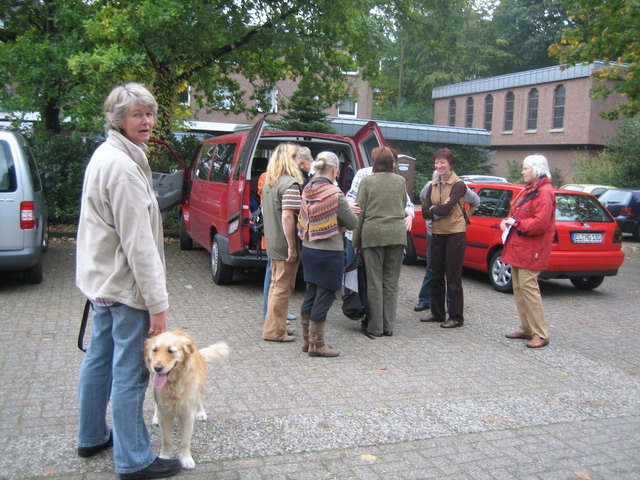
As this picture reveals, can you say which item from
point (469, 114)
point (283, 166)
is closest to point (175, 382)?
point (283, 166)

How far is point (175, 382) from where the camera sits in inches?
136

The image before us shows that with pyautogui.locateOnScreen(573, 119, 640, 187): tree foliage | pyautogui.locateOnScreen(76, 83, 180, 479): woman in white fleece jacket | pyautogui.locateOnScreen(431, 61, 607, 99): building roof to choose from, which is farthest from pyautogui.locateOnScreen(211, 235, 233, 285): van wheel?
pyautogui.locateOnScreen(431, 61, 607, 99): building roof

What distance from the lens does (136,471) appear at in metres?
3.30

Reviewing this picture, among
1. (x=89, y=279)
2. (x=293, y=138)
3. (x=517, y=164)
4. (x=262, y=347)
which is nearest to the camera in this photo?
(x=89, y=279)

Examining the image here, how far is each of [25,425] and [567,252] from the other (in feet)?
24.7

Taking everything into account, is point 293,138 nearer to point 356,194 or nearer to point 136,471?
point 356,194

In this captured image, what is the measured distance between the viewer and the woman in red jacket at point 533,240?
21.0 ft

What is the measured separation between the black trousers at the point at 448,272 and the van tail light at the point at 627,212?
523 inches

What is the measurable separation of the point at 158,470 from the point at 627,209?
59.2 ft

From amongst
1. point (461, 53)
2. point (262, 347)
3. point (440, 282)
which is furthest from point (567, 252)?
point (461, 53)

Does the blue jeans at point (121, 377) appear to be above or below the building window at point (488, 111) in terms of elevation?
below

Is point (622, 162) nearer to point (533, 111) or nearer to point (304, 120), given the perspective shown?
point (304, 120)

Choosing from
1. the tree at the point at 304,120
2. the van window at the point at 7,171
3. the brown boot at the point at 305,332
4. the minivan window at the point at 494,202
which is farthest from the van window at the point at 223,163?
the tree at the point at 304,120

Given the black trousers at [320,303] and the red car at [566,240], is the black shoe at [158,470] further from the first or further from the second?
the red car at [566,240]
